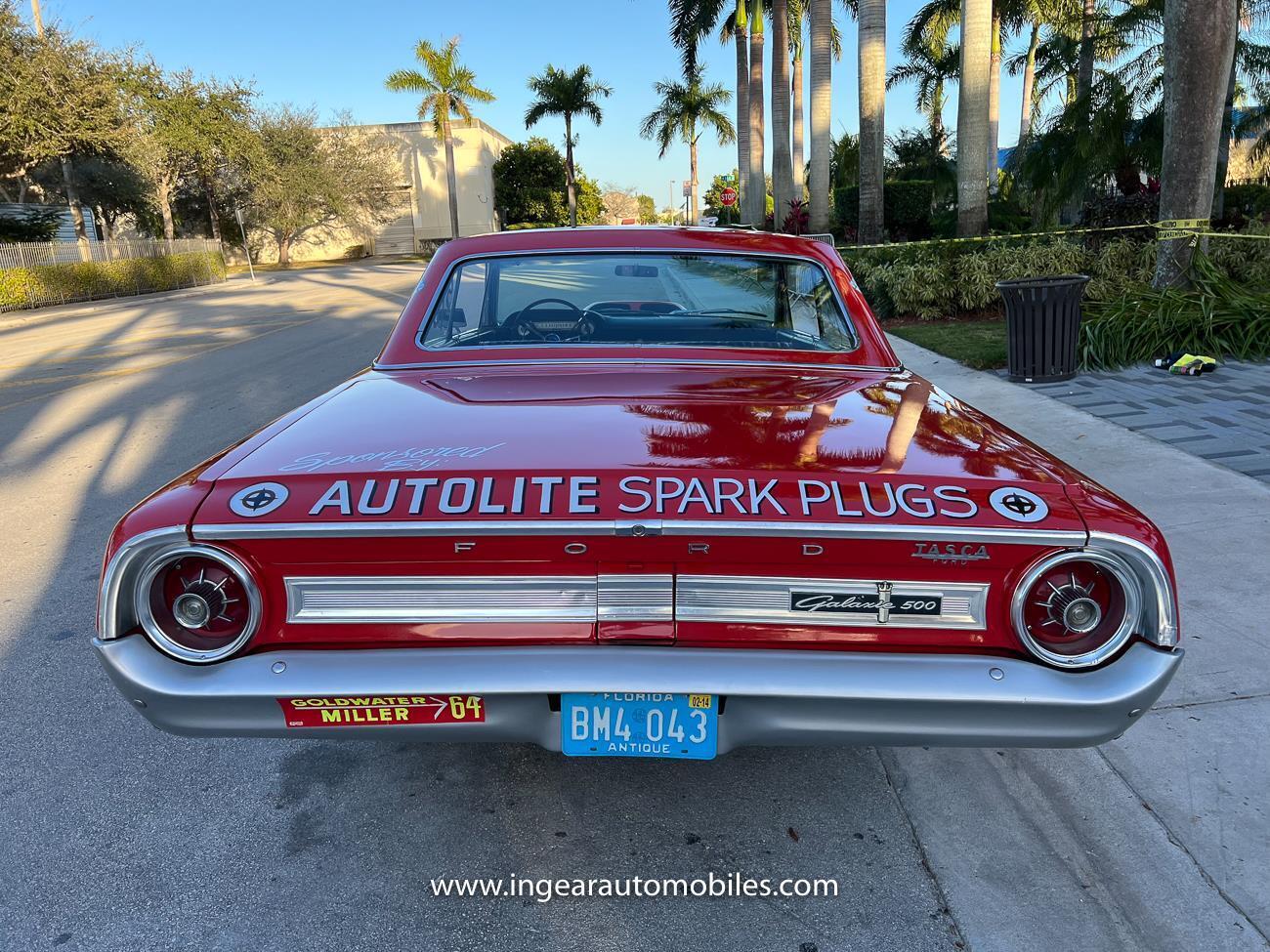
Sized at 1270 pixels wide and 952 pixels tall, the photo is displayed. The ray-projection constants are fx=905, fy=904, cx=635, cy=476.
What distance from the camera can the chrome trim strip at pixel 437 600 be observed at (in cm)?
205

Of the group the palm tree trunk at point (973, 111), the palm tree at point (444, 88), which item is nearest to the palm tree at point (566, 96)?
the palm tree at point (444, 88)

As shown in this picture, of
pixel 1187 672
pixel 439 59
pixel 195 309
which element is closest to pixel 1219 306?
pixel 1187 672

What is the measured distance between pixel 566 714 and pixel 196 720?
87cm

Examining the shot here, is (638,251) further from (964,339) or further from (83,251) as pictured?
(83,251)

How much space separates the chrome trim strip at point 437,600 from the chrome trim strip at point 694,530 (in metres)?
0.14

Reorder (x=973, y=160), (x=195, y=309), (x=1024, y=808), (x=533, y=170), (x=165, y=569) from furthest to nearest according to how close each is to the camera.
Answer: (x=533, y=170) → (x=195, y=309) → (x=973, y=160) → (x=1024, y=808) → (x=165, y=569)

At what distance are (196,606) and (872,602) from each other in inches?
60.7

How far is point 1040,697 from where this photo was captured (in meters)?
1.98

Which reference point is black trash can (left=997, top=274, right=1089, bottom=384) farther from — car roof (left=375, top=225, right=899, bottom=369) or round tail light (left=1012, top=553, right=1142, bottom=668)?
round tail light (left=1012, top=553, right=1142, bottom=668)

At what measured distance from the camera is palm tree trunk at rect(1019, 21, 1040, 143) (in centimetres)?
3067

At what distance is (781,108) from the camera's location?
22812mm

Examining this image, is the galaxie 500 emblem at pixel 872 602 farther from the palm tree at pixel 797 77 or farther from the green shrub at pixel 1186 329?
the palm tree at pixel 797 77

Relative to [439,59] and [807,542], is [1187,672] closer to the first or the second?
[807,542]

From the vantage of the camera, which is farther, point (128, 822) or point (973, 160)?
point (973, 160)
